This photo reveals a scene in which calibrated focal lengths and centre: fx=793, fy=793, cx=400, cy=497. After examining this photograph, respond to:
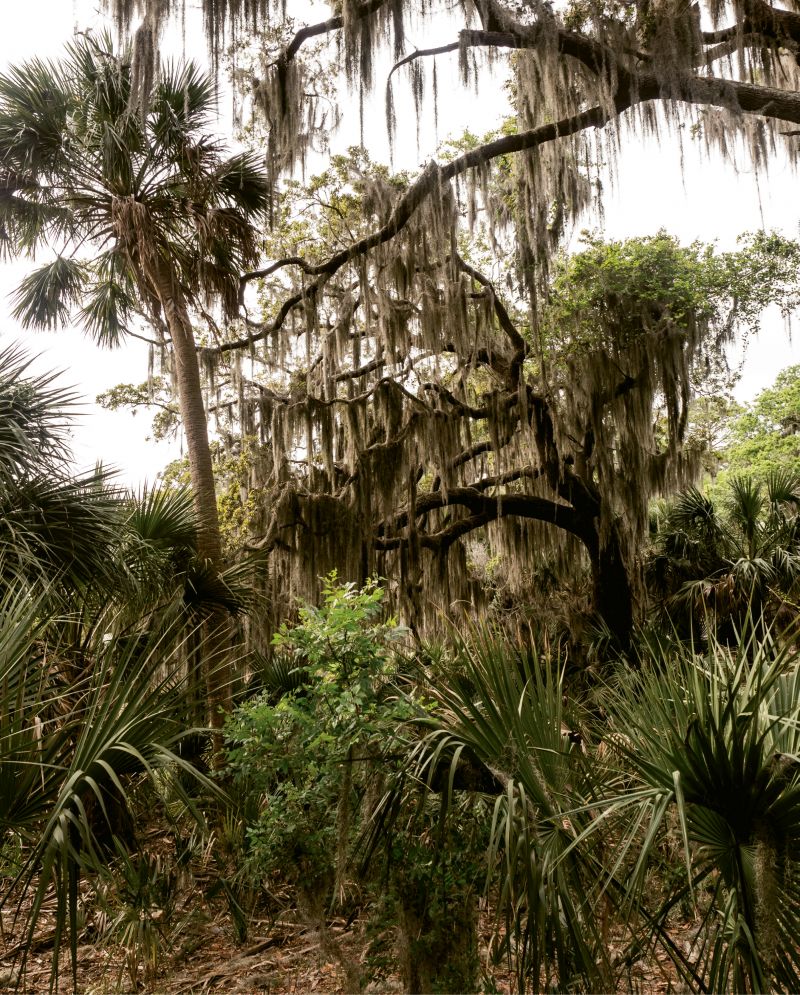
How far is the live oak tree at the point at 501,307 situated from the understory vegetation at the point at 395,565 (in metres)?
0.05

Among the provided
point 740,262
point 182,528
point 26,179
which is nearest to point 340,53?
point 26,179

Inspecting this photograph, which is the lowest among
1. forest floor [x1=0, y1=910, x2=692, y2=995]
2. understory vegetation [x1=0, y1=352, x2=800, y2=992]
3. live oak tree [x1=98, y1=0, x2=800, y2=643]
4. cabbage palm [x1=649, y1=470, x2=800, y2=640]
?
forest floor [x1=0, y1=910, x2=692, y2=995]

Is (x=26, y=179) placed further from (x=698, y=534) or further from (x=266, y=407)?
(x=698, y=534)

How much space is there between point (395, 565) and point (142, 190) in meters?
5.19

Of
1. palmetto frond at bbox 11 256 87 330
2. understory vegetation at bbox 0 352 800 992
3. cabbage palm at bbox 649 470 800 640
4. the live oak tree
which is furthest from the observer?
cabbage palm at bbox 649 470 800 640

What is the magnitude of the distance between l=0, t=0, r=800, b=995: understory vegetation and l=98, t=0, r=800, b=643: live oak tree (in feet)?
0.16

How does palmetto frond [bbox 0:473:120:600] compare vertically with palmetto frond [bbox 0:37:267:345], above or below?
below

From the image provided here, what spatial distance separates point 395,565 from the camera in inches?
400

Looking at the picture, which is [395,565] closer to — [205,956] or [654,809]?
[205,956]

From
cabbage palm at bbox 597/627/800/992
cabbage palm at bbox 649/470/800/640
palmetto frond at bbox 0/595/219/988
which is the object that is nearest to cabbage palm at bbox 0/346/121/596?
palmetto frond at bbox 0/595/219/988

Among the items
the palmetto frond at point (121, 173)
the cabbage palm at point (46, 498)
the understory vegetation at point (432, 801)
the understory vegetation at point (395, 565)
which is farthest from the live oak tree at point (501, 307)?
the understory vegetation at point (432, 801)

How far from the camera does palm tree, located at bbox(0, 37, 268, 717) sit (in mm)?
7203

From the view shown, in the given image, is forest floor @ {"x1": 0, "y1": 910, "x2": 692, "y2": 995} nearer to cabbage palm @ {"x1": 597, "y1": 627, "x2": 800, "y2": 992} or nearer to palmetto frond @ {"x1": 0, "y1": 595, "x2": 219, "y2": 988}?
palmetto frond @ {"x1": 0, "y1": 595, "x2": 219, "y2": 988}

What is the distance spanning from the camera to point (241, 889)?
5.05m
